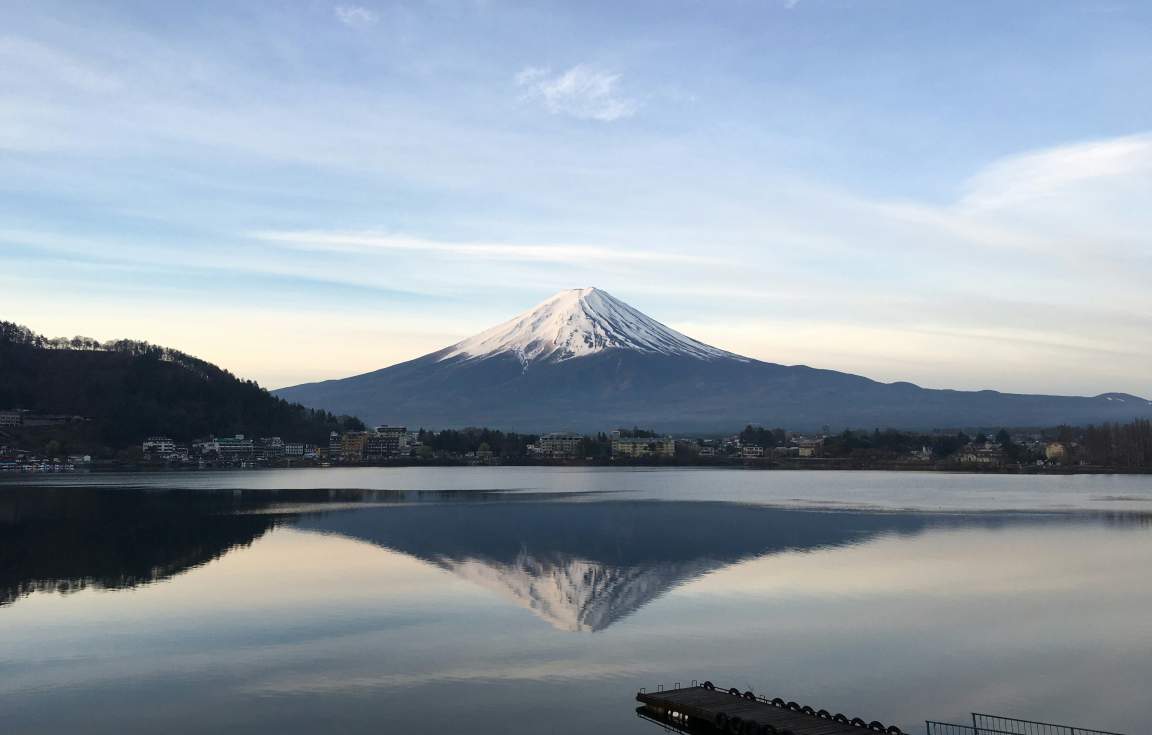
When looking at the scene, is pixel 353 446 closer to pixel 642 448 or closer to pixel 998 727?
pixel 642 448

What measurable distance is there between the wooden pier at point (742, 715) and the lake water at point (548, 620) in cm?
76

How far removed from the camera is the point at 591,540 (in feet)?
136

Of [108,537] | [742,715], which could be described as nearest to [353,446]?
[108,537]

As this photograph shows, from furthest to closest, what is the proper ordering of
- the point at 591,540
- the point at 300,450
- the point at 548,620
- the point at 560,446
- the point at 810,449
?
the point at 560,446 < the point at 810,449 < the point at 300,450 < the point at 591,540 < the point at 548,620

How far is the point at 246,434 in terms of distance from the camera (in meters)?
154

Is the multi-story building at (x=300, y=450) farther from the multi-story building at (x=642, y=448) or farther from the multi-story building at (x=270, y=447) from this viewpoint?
the multi-story building at (x=642, y=448)

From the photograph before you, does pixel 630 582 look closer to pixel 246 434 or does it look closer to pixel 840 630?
pixel 840 630

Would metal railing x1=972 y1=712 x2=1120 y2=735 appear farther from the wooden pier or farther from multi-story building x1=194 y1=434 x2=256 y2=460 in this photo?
multi-story building x1=194 y1=434 x2=256 y2=460

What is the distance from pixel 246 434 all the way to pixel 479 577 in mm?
131625

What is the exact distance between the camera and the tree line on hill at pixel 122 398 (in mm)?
135625

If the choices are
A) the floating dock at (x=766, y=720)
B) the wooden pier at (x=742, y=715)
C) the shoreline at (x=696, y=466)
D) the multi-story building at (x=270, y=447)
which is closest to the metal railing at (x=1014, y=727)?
the floating dock at (x=766, y=720)

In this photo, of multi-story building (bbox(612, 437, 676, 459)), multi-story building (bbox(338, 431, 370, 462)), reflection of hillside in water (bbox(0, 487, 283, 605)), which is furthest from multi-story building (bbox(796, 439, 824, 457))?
reflection of hillside in water (bbox(0, 487, 283, 605))

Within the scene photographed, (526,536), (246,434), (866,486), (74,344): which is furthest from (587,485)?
(74,344)

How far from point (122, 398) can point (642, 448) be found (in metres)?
76.7
